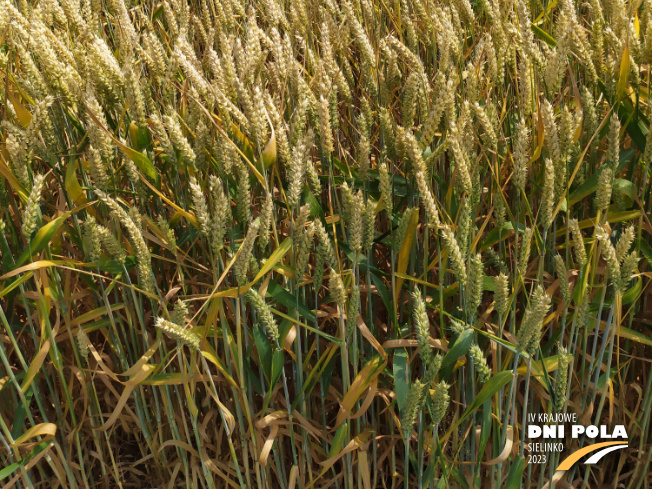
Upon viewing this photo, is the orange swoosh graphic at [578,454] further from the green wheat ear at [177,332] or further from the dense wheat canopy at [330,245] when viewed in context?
the green wheat ear at [177,332]

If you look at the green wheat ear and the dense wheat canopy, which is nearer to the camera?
the green wheat ear

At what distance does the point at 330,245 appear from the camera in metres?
0.95

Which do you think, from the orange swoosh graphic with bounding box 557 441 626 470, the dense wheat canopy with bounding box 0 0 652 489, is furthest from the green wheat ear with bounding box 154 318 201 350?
the orange swoosh graphic with bounding box 557 441 626 470

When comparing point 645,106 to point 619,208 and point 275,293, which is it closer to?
point 619,208

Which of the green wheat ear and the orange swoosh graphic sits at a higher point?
the green wheat ear

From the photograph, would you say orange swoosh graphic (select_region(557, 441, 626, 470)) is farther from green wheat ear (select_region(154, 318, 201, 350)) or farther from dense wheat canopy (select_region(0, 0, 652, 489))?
green wheat ear (select_region(154, 318, 201, 350))

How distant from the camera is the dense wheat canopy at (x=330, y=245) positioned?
0.94 m

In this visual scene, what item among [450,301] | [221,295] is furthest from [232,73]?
[450,301]

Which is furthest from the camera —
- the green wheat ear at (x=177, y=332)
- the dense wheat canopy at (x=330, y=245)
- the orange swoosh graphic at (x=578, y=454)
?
the orange swoosh graphic at (x=578, y=454)

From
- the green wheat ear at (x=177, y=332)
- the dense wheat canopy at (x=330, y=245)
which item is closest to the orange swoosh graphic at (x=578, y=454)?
the dense wheat canopy at (x=330, y=245)

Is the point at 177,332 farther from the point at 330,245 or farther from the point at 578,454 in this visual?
the point at 578,454

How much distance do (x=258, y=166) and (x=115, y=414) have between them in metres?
0.51

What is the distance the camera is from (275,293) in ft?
3.42

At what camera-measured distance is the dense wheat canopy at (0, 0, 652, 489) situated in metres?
0.94
